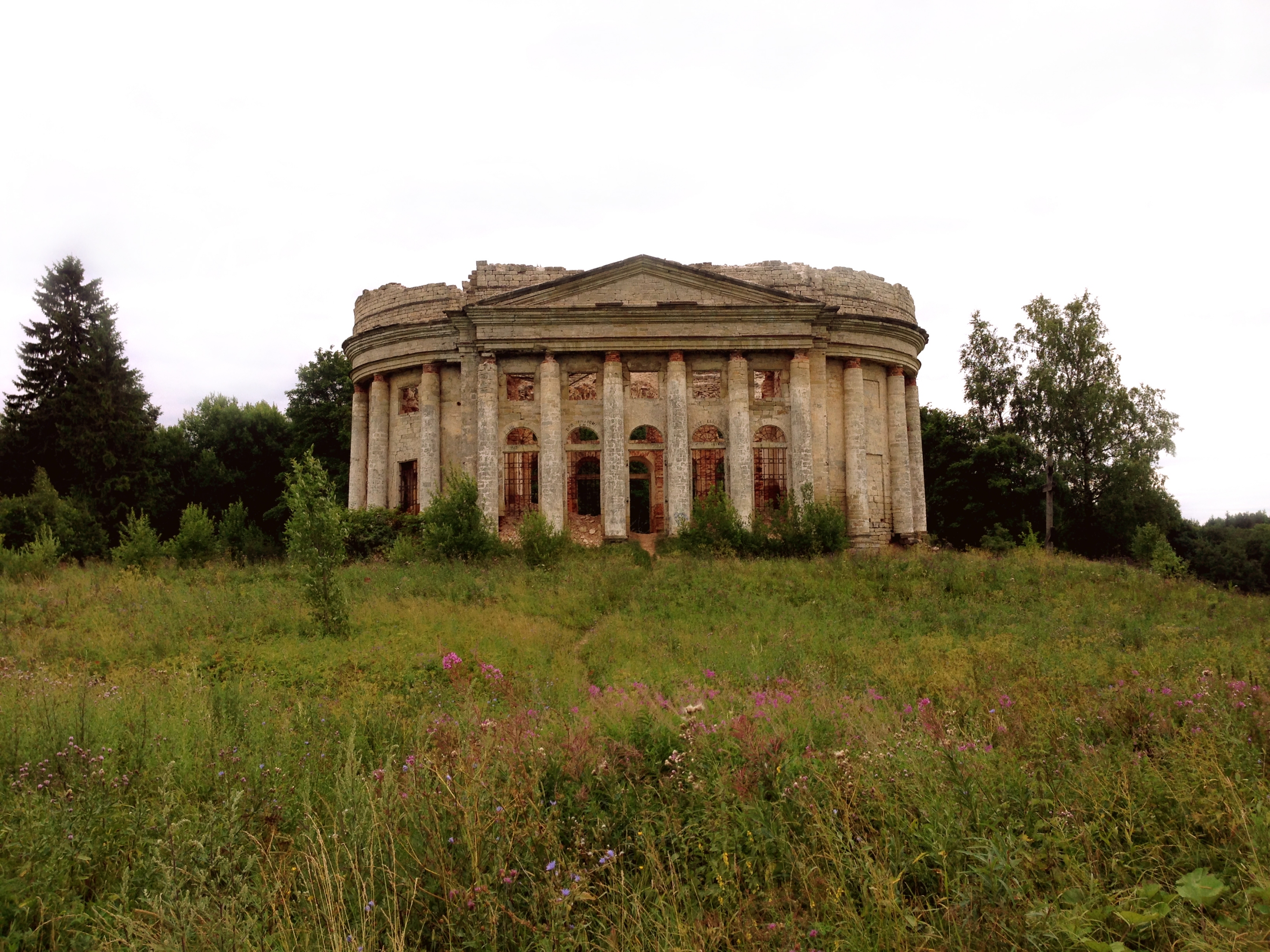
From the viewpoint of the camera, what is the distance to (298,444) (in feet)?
129

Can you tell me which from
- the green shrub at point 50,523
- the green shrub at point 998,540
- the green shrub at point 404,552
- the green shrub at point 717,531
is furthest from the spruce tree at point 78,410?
the green shrub at point 998,540

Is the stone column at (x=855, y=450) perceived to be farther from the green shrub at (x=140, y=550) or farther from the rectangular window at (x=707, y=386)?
the green shrub at (x=140, y=550)

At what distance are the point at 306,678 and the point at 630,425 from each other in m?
17.2

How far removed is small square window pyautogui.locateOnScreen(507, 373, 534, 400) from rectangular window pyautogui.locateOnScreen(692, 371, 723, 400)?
5.63 meters

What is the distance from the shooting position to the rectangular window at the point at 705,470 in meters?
27.2

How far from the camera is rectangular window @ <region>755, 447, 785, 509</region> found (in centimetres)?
2678

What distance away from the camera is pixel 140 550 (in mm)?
20625

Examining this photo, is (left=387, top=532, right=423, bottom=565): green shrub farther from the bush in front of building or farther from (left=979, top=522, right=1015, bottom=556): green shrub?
(left=979, top=522, right=1015, bottom=556): green shrub

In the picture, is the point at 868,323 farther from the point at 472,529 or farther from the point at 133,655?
the point at 133,655

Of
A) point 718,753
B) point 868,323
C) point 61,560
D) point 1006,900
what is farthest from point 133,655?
point 868,323

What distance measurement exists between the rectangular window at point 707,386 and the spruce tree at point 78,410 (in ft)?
81.0

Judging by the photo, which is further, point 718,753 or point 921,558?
point 921,558

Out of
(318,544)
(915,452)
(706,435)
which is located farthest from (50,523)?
(915,452)

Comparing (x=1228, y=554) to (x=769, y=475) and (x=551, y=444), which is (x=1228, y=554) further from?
(x=551, y=444)
